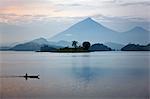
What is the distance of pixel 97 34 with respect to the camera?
6.89ft

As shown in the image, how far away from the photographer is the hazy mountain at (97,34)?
2.08m

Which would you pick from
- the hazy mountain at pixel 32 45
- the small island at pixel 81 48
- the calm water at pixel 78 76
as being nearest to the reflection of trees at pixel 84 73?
the calm water at pixel 78 76

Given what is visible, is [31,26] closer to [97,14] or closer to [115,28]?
[97,14]

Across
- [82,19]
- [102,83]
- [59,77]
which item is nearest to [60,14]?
[82,19]

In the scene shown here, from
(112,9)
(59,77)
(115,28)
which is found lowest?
(59,77)

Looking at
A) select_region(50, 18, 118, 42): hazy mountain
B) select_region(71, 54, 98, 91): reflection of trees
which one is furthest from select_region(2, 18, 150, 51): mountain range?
select_region(71, 54, 98, 91): reflection of trees

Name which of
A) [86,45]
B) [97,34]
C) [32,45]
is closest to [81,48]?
[86,45]

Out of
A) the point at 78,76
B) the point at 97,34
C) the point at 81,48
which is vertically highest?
the point at 97,34

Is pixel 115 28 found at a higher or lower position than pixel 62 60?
higher

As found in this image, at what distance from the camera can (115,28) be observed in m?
2.11

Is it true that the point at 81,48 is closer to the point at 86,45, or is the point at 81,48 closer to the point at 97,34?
the point at 86,45

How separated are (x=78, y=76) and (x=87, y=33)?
1.18ft

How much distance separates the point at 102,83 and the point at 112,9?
2.00 ft

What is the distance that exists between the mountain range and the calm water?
0.25 feet
